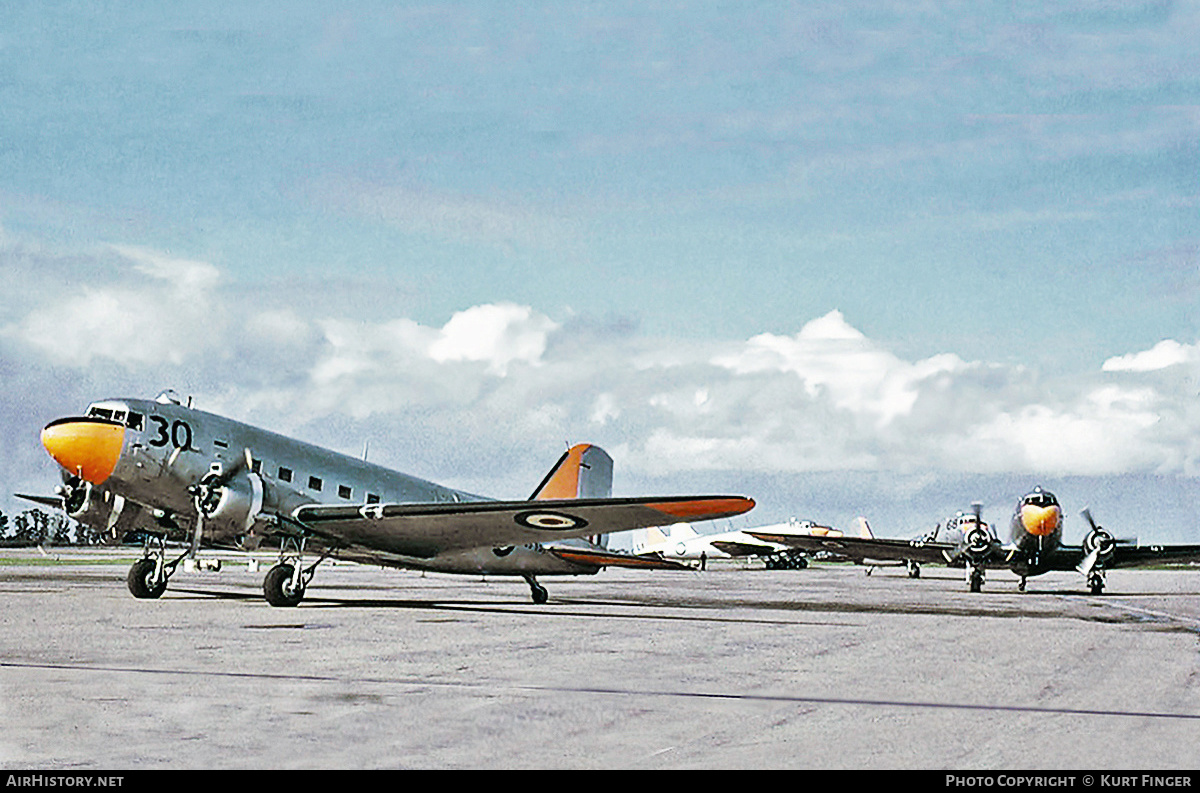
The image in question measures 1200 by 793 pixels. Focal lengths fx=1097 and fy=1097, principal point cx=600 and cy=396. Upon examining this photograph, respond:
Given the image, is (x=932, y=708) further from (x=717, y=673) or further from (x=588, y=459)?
(x=588, y=459)

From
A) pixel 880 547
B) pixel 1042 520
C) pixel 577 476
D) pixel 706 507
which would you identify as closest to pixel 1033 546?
pixel 1042 520

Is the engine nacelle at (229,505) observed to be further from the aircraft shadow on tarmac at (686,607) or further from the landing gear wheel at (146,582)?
the landing gear wheel at (146,582)

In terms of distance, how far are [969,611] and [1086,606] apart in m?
6.21

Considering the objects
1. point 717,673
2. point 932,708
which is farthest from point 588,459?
point 932,708

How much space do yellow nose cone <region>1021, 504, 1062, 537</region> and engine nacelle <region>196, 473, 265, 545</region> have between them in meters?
28.9

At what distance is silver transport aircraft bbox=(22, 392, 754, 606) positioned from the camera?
22484mm

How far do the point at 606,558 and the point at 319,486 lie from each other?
7696mm

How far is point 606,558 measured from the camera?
28516 mm

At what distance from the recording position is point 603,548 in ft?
95.7

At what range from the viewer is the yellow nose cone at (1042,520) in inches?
1588

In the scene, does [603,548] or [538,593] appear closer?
[538,593]

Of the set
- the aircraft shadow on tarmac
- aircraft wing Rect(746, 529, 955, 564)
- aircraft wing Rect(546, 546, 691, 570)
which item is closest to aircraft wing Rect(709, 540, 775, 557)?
aircraft wing Rect(746, 529, 955, 564)

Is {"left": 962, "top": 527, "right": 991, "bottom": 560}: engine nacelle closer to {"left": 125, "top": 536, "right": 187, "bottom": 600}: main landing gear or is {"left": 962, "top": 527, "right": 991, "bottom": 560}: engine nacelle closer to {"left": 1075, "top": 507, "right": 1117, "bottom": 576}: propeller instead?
{"left": 1075, "top": 507, "right": 1117, "bottom": 576}: propeller

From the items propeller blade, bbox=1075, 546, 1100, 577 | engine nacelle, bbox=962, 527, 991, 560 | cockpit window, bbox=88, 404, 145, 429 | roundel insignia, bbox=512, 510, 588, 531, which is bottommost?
propeller blade, bbox=1075, 546, 1100, 577
